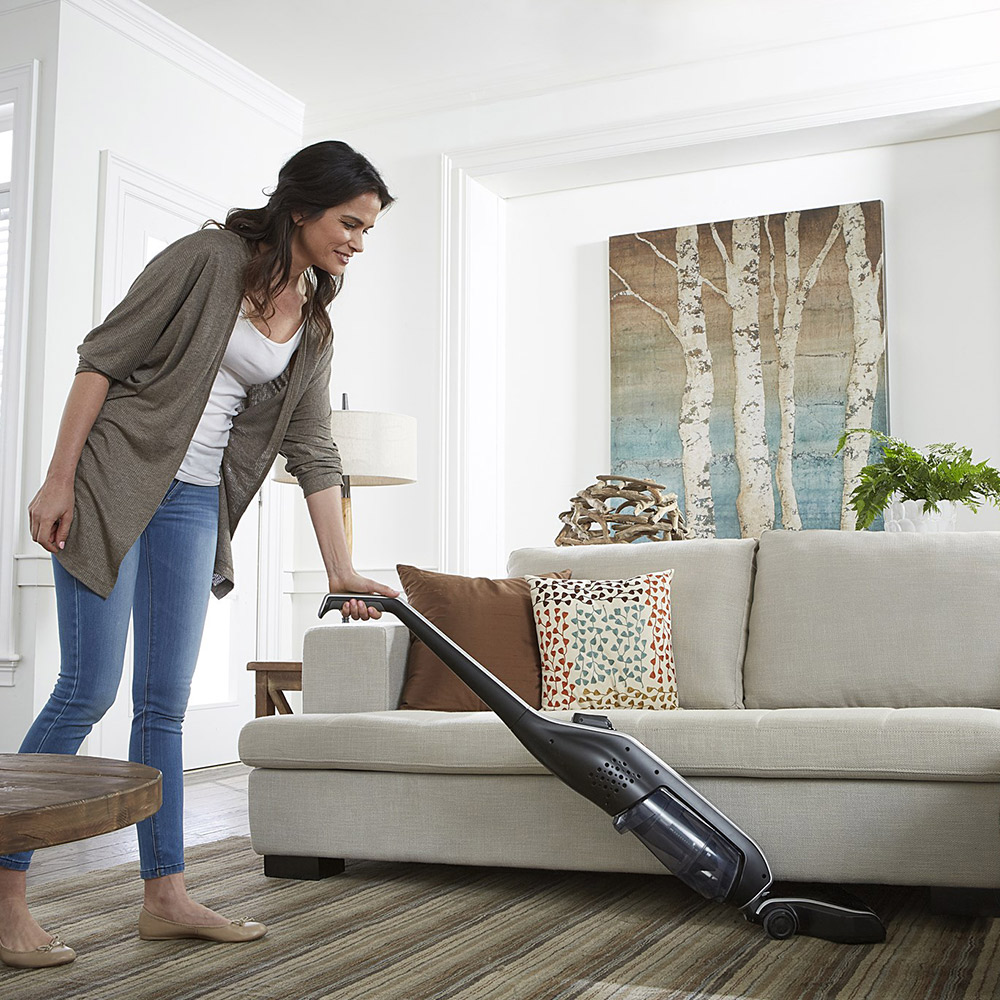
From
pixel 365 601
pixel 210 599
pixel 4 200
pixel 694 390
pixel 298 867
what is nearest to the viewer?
pixel 365 601

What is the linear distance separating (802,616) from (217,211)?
120 inches

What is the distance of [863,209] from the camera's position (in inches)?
177

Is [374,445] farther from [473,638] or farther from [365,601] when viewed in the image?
[365,601]

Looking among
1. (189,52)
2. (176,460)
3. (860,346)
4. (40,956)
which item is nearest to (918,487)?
(860,346)

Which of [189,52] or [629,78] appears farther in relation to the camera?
[629,78]

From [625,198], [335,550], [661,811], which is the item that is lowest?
[661,811]

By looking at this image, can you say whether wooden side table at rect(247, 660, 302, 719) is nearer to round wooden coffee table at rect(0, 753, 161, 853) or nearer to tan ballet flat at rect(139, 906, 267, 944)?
tan ballet flat at rect(139, 906, 267, 944)

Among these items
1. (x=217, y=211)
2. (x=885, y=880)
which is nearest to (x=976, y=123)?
(x=217, y=211)

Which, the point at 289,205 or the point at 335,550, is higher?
the point at 289,205

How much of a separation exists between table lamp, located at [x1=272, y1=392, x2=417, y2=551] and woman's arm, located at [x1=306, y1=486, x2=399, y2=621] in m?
1.59

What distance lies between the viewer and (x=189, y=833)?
3.09m

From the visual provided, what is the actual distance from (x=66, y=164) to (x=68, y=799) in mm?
3449

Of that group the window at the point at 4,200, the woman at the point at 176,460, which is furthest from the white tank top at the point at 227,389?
the window at the point at 4,200

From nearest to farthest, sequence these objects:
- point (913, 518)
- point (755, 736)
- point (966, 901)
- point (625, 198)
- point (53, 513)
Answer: point (53, 513) < point (966, 901) < point (755, 736) < point (913, 518) < point (625, 198)
